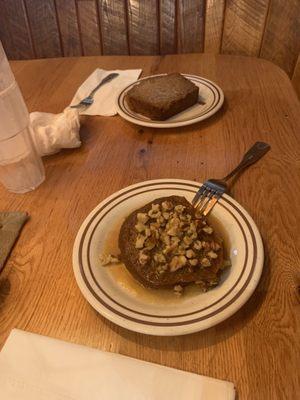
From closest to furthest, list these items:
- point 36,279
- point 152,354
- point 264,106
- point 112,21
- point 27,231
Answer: point 152,354 < point 36,279 < point 27,231 < point 264,106 < point 112,21

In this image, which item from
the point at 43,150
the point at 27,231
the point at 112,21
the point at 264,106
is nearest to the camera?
the point at 27,231

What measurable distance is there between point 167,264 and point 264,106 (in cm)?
75

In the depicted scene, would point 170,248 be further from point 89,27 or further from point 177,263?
point 89,27

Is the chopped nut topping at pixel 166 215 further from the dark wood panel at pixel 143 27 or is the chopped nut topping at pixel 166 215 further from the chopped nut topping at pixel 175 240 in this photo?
the dark wood panel at pixel 143 27

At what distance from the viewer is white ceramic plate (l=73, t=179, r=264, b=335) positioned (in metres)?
0.58

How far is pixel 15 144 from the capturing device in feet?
2.85

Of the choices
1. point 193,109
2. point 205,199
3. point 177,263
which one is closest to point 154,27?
point 193,109

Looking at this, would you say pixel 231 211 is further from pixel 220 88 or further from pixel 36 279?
pixel 220 88

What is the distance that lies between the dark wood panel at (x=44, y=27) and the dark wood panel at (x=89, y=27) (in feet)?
0.49

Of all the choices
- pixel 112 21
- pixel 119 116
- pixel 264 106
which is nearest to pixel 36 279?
pixel 119 116

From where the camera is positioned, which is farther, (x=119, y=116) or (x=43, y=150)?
(x=119, y=116)

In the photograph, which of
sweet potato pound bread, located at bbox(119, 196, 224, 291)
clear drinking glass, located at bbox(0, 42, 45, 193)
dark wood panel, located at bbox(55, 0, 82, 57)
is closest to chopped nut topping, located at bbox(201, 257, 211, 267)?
sweet potato pound bread, located at bbox(119, 196, 224, 291)

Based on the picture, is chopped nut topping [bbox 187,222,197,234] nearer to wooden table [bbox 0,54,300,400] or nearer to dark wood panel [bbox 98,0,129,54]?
wooden table [bbox 0,54,300,400]

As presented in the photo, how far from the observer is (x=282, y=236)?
29.7 inches
